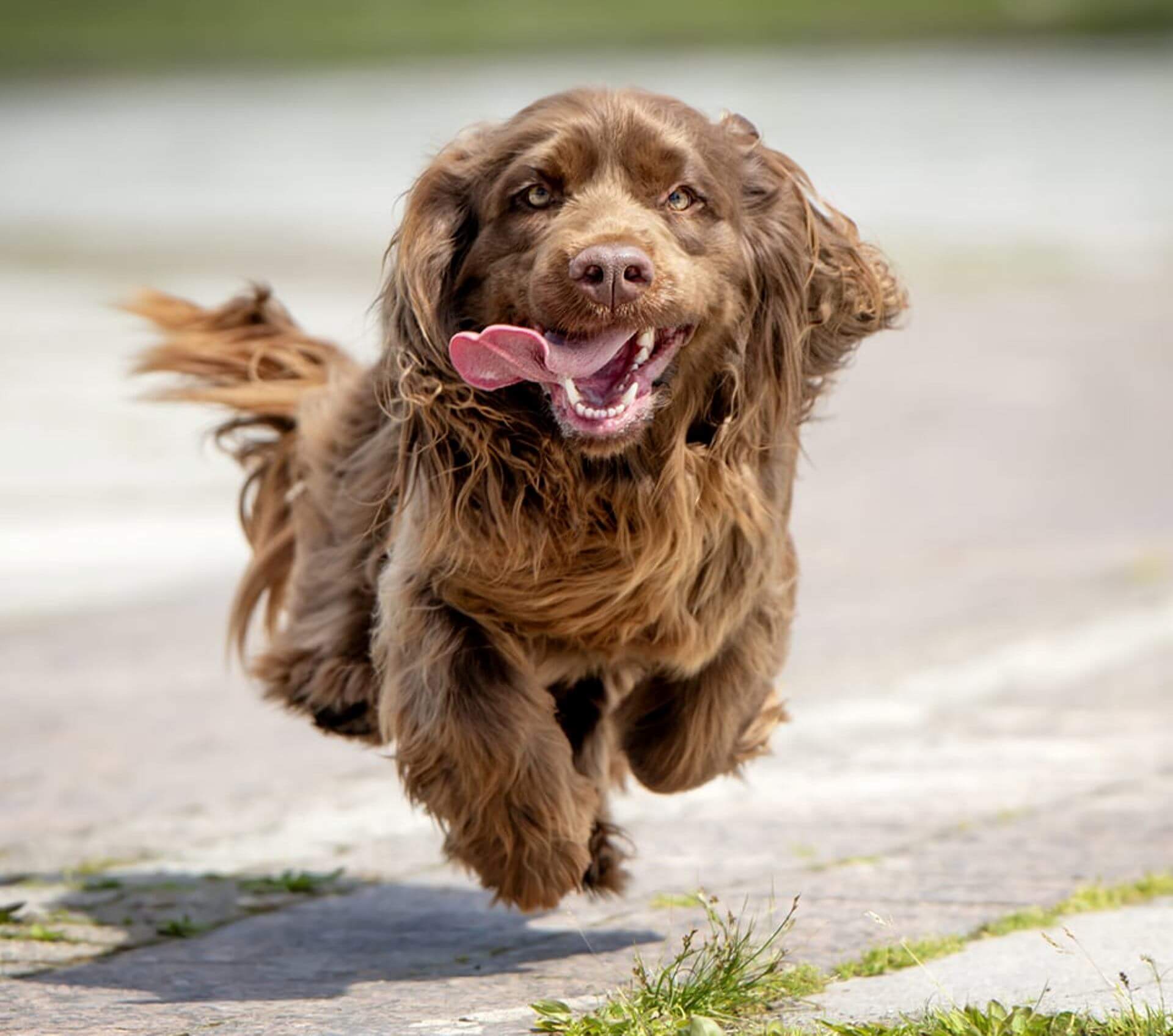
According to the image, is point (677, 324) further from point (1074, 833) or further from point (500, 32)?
point (500, 32)

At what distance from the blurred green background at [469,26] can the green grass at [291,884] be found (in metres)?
42.0

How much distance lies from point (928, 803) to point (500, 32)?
154ft

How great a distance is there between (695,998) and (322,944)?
1.45m

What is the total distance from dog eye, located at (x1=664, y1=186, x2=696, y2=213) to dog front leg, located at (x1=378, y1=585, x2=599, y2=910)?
1.05 metres

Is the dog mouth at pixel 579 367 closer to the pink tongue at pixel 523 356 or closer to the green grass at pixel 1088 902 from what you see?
the pink tongue at pixel 523 356

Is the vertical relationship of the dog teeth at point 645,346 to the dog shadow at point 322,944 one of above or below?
above

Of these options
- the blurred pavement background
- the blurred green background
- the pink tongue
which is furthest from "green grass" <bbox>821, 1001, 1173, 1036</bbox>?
the blurred green background

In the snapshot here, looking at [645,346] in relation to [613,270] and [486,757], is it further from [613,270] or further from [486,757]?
[486,757]

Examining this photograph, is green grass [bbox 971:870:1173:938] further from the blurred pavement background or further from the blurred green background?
the blurred green background

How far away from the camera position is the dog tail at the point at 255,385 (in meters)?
5.90

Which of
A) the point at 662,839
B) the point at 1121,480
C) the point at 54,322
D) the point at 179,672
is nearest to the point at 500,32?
the point at 54,322

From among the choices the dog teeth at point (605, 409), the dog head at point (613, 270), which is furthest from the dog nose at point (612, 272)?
the dog teeth at point (605, 409)

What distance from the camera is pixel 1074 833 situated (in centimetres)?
555

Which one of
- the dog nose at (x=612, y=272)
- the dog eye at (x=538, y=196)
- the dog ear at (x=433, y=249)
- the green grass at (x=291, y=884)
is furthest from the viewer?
the green grass at (x=291, y=884)
